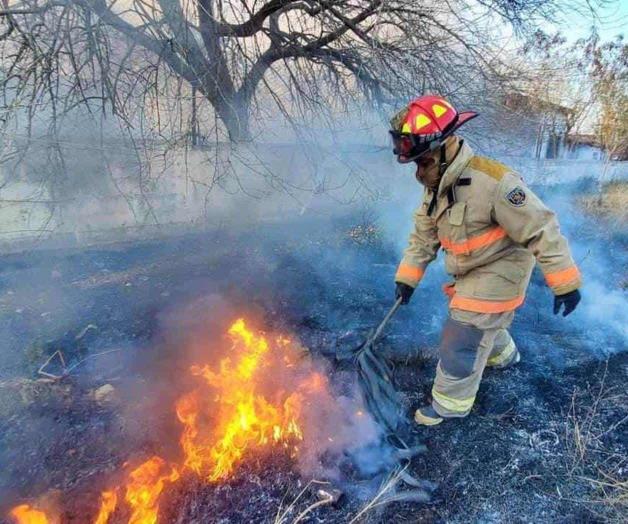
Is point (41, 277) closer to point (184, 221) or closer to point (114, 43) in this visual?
point (184, 221)

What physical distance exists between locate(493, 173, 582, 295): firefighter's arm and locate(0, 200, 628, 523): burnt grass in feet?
3.20

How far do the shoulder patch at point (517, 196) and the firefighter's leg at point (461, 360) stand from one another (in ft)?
2.39

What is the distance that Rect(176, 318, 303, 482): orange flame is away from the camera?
7.20 feet

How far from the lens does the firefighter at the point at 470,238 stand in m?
2.03

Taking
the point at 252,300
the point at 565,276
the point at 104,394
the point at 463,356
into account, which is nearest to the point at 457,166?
the point at 565,276

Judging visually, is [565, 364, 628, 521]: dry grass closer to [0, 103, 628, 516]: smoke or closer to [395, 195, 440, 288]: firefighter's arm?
[0, 103, 628, 516]: smoke

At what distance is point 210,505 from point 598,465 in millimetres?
2277

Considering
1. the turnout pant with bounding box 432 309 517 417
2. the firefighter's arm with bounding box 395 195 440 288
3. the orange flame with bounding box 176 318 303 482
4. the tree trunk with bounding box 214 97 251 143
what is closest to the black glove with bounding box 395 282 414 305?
the firefighter's arm with bounding box 395 195 440 288

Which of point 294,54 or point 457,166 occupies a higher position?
point 294,54

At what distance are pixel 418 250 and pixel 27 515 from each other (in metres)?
2.82

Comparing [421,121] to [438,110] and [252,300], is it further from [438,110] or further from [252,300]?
[252,300]

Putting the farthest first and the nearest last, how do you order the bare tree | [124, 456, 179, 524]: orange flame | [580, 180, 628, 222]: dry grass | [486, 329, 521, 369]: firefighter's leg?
[580, 180, 628, 222]: dry grass, the bare tree, [486, 329, 521, 369]: firefighter's leg, [124, 456, 179, 524]: orange flame

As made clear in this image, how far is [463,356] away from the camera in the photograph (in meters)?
2.36

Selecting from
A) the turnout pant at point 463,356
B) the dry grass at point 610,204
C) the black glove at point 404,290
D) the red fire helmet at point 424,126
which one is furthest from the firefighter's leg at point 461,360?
the dry grass at point 610,204
